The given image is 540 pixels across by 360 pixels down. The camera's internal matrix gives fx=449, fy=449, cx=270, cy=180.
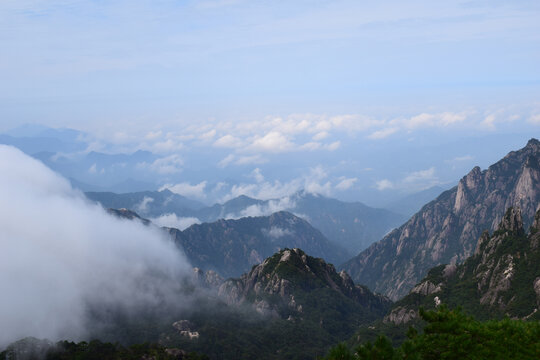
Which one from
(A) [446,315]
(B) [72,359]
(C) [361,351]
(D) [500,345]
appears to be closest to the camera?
(C) [361,351]

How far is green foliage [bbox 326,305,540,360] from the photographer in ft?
209

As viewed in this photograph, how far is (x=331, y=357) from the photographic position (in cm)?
6438

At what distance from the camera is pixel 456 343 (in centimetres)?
6762

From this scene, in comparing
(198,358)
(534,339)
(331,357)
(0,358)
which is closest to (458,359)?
(534,339)

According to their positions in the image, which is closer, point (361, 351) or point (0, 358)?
point (361, 351)

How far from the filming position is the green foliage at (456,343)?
63719mm

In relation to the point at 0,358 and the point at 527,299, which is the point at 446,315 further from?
the point at 0,358

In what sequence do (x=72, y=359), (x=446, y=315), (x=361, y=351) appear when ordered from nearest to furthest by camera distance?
(x=361, y=351) < (x=446, y=315) < (x=72, y=359)

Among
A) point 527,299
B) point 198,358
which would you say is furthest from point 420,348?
point 527,299

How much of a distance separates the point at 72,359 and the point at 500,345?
17848 centimetres

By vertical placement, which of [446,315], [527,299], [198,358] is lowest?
[198,358]

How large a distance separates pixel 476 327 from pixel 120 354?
167m

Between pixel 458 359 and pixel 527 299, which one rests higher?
pixel 458 359

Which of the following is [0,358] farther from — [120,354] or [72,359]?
[120,354]
